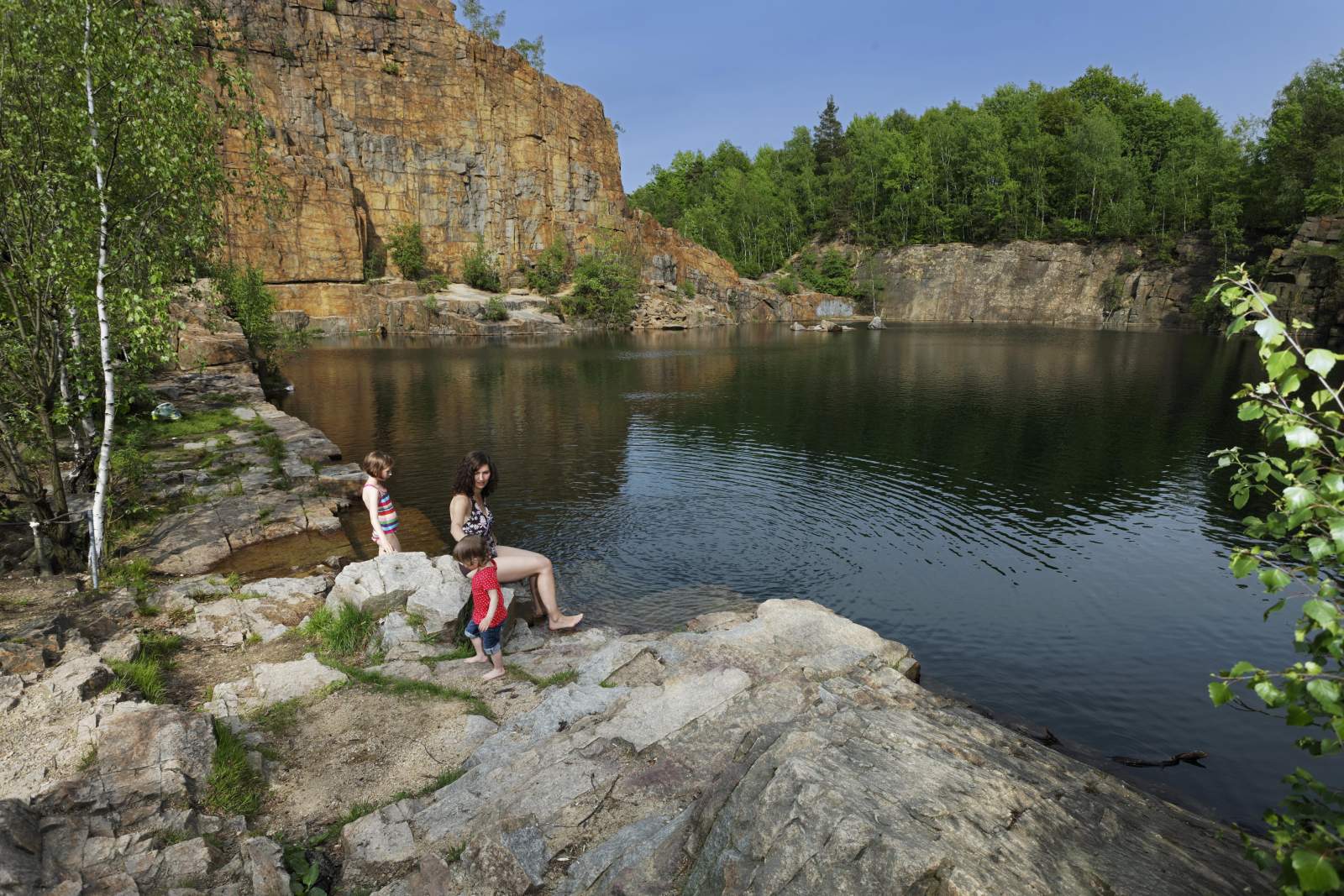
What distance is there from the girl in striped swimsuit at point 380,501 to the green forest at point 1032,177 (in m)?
86.5

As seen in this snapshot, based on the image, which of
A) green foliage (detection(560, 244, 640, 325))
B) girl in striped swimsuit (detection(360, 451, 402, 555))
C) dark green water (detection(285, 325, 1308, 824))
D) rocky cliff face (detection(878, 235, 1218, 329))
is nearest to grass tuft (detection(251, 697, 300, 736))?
girl in striped swimsuit (detection(360, 451, 402, 555))

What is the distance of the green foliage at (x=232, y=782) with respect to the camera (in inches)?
237

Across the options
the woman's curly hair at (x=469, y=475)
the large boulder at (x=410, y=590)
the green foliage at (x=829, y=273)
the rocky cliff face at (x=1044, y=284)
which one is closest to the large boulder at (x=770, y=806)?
the large boulder at (x=410, y=590)

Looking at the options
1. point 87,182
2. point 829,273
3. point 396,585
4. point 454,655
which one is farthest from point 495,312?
point 454,655

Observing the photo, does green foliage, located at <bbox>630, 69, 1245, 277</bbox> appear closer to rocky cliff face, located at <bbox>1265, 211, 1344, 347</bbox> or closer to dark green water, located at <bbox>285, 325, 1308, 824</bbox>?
rocky cliff face, located at <bbox>1265, 211, 1344, 347</bbox>

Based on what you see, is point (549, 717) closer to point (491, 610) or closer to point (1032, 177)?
point (491, 610)

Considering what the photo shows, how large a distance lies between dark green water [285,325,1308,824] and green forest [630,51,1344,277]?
51.1m

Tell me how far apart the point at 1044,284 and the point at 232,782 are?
381 feet

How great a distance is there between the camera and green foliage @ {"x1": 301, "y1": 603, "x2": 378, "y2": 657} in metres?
9.55

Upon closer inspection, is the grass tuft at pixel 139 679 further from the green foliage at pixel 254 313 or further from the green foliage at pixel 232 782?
the green foliage at pixel 254 313

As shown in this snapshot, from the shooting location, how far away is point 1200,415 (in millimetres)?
31219

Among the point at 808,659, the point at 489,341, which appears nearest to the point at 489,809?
the point at 808,659

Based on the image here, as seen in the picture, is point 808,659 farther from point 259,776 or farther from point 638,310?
point 638,310

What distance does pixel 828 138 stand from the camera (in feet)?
459
